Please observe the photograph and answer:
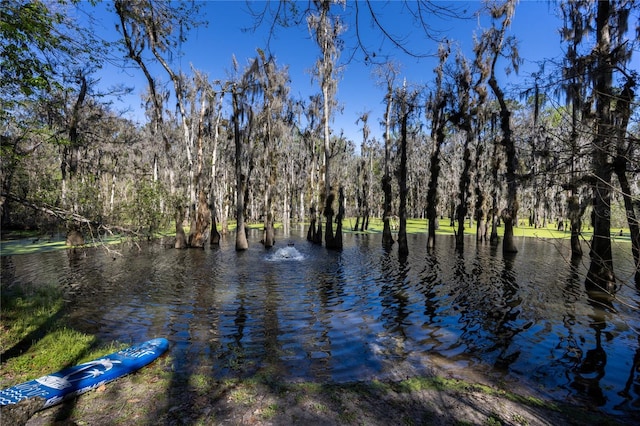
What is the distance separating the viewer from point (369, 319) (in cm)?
959

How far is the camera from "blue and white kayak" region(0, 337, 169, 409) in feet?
15.4

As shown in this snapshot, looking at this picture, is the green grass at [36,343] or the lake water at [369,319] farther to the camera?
the lake water at [369,319]

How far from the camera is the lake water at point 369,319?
6453 millimetres

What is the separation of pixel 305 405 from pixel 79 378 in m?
3.56

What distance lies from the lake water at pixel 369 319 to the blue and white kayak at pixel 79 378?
2.58 ft

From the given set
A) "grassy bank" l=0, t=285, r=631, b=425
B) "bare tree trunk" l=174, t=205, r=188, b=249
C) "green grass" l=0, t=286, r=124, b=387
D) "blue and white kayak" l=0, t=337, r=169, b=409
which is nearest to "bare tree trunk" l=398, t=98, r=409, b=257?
"bare tree trunk" l=174, t=205, r=188, b=249

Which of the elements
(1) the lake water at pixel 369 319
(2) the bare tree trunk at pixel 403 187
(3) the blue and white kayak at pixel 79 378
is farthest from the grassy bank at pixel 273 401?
(2) the bare tree trunk at pixel 403 187

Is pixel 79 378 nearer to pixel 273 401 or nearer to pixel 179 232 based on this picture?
pixel 273 401

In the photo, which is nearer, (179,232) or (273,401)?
(273,401)

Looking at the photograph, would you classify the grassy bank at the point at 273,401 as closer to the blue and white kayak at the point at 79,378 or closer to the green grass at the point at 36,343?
the green grass at the point at 36,343

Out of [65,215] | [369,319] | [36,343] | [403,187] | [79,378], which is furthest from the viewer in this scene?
[403,187]

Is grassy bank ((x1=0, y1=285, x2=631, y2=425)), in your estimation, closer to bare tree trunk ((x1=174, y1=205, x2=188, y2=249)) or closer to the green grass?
the green grass

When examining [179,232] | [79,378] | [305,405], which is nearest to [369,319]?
[305,405]

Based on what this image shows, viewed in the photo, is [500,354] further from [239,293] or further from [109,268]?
[109,268]
